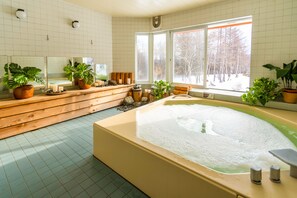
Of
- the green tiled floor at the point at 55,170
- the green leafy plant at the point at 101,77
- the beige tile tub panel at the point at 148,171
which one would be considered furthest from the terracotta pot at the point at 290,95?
the green leafy plant at the point at 101,77

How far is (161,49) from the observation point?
470cm

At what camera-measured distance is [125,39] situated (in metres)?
4.70

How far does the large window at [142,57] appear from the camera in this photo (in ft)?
15.9

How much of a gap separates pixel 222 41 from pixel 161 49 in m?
1.57

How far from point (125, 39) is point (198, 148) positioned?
3.83 metres

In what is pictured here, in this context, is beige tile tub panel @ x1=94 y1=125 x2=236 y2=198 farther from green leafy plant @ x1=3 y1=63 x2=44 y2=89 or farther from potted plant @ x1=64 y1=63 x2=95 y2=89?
potted plant @ x1=64 y1=63 x2=95 y2=89

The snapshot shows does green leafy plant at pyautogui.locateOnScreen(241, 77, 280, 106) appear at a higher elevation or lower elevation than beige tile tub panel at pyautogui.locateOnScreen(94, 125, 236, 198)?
higher

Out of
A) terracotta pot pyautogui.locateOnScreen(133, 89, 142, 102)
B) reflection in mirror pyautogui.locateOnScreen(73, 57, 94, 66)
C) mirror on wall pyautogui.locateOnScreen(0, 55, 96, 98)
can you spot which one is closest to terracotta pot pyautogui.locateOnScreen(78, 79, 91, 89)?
mirror on wall pyautogui.locateOnScreen(0, 55, 96, 98)

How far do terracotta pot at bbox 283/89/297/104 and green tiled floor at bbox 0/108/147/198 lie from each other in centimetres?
260

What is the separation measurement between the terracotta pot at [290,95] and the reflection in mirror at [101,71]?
12.5ft

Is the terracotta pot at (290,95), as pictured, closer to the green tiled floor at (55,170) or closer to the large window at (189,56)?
the large window at (189,56)

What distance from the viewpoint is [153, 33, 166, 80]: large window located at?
4.66 m

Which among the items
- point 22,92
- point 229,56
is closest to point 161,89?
point 229,56

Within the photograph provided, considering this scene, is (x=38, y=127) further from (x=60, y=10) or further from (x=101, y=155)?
(x=60, y=10)
